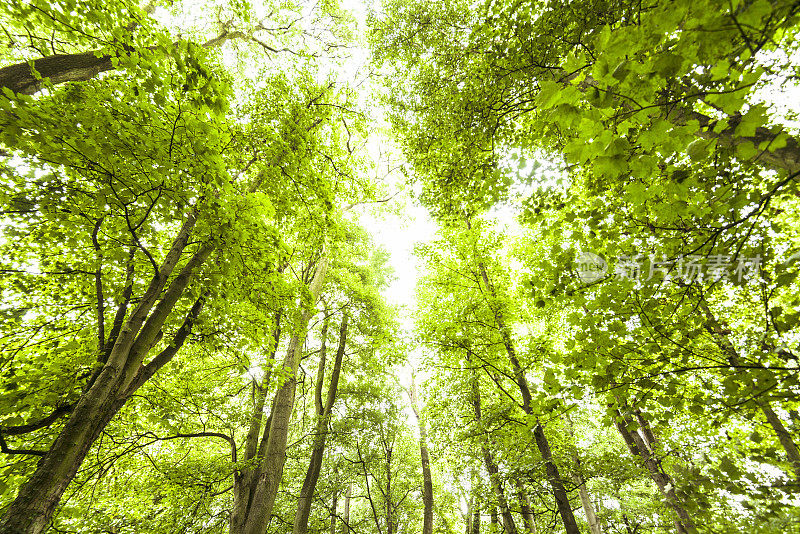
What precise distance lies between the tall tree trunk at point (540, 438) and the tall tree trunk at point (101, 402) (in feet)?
17.6

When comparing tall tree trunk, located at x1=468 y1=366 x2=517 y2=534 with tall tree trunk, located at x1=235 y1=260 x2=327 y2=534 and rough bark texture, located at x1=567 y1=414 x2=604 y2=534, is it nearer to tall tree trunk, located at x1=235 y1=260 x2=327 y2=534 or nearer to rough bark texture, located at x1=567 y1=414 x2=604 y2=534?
rough bark texture, located at x1=567 y1=414 x2=604 y2=534

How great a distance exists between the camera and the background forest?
1884 millimetres

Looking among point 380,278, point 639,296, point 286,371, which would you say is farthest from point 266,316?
point 380,278

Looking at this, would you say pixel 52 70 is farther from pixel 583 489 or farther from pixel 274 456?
pixel 583 489

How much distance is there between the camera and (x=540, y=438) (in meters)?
5.87

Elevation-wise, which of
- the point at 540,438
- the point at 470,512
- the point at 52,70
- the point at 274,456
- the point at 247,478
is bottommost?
the point at 470,512

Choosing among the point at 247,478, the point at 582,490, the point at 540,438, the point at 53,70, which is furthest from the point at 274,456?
the point at 582,490

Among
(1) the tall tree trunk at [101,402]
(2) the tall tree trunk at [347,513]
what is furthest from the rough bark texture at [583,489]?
(1) the tall tree trunk at [101,402]

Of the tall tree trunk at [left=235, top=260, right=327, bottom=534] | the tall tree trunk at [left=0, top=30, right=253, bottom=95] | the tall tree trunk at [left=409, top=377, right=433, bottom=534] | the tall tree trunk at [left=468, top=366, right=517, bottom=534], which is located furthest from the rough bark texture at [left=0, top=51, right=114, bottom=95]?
the tall tree trunk at [left=409, top=377, right=433, bottom=534]

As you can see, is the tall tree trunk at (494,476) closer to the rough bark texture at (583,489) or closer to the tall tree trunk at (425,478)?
the rough bark texture at (583,489)

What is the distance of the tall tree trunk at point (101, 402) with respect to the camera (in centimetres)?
238

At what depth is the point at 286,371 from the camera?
5461 mm

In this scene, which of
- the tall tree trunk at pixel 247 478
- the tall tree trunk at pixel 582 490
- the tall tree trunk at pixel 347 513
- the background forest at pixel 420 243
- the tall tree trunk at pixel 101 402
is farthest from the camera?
the tall tree trunk at pixel 347 513

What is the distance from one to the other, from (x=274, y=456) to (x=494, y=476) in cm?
456
